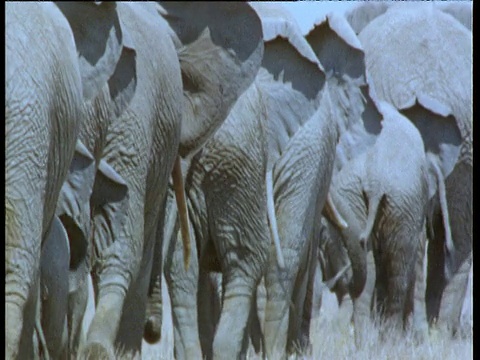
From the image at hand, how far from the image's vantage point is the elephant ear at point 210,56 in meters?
6.93

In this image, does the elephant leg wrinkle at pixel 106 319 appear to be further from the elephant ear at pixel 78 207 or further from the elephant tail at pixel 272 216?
the elephant tail at pixel 272 216

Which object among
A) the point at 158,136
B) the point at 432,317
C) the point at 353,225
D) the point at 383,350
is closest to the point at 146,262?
the point at 158,136

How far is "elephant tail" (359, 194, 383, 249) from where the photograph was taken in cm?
1097

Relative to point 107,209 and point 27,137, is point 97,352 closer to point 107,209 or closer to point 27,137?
point 107,209

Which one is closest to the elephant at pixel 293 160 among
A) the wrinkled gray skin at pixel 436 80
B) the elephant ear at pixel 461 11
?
the wrinkled gray skin at pixel 436 80

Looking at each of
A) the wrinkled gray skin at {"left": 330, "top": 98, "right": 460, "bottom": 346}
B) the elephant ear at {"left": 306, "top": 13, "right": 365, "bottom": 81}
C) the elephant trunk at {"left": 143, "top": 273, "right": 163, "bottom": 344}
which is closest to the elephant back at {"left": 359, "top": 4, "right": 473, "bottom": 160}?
the wrinkled gray skin at {"left": 330, "top": 98, "right": 460, "bottom": 346}

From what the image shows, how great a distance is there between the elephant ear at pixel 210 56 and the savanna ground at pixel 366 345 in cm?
87

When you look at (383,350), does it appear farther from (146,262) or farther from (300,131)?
(146,262)

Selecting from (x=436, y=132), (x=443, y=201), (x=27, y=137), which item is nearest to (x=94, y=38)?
(x=27, y=137)

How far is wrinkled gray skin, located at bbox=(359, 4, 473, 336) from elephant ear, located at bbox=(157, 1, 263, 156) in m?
5.46

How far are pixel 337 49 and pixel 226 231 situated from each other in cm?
248

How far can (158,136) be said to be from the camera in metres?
6.98

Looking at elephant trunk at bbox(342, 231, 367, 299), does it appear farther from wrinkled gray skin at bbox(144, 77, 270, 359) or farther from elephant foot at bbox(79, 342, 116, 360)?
elephant foot at bbox(79, 342, 116, 360)

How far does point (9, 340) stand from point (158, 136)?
2.19 m
